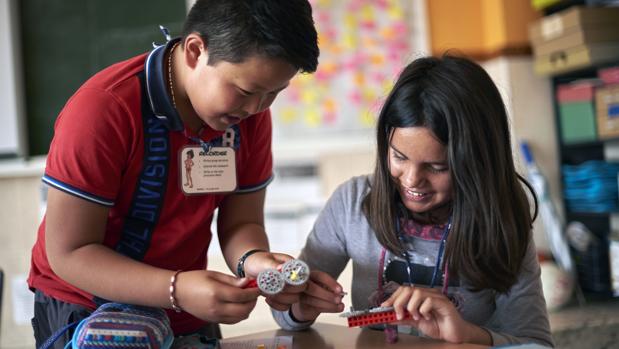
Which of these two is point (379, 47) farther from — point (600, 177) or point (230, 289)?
point (230, 289)

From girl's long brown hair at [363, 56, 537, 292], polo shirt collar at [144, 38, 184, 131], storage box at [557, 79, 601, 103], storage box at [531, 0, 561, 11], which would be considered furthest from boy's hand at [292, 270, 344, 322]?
storage box at [531, 0, 561, 11]

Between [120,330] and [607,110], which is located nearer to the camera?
[120,330]

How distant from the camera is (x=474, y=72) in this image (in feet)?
4.76

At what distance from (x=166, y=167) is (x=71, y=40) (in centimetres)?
282

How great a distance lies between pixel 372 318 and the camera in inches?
47.8

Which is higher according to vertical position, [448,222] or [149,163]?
[149,163]

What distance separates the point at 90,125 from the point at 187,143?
→ 205mm

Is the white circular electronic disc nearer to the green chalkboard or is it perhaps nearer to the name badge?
the name badge

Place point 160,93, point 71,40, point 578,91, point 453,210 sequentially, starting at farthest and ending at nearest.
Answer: point 71,40
point 578,91
point 453,210
point 160,93

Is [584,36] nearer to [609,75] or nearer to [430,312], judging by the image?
[609,75]

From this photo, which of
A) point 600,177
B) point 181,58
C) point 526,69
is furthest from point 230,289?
point 526,69

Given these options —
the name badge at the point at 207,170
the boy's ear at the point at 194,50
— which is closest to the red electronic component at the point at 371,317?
the name badge at the point at 207,170

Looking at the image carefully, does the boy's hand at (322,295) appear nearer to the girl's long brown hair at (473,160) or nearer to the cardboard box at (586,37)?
the girl's long brown hair at (473,160)

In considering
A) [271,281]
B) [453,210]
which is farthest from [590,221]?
[271,281]
